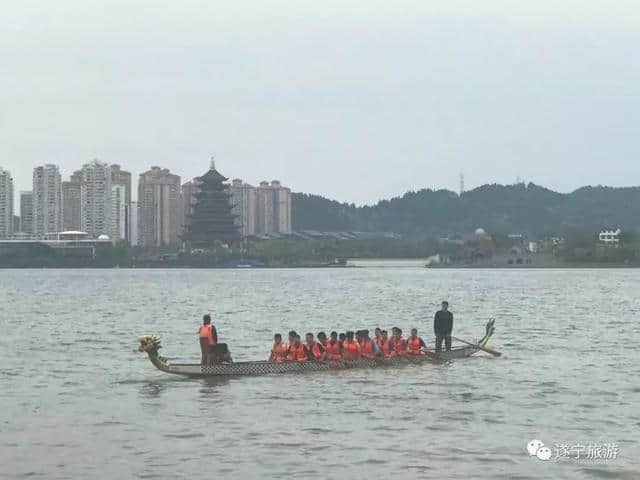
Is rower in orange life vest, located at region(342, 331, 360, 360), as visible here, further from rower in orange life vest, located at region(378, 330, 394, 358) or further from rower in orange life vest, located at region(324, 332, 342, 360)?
rower in orange life vest, located at region(378, 330, 394, 358)

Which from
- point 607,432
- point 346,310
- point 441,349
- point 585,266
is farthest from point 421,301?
point 585,266

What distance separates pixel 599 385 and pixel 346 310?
39.7 m

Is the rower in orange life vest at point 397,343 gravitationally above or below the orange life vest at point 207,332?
below

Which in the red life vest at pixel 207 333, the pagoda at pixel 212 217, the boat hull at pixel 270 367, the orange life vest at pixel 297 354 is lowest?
the boat hull at pixel 270 367

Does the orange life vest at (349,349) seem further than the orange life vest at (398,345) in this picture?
No

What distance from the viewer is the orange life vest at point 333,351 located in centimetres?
2834

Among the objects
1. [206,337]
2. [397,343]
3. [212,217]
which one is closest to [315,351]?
[397,343]

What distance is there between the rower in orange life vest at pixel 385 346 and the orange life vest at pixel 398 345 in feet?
0.31

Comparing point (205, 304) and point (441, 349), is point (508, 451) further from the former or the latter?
point (205, 304)

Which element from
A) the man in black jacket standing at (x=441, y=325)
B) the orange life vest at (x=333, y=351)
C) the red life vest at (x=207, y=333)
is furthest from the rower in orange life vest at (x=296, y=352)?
the man in black jacket standing at (x=441, y=325)

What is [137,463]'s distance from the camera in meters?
17.8

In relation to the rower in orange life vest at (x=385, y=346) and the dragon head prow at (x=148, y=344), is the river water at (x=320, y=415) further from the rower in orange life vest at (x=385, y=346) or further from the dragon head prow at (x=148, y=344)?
the dragon head prow at (x=148, y=344)

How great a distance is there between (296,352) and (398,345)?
10.5 ft

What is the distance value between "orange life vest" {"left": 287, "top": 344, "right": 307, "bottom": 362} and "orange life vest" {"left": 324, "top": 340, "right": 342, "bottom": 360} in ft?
2.36
